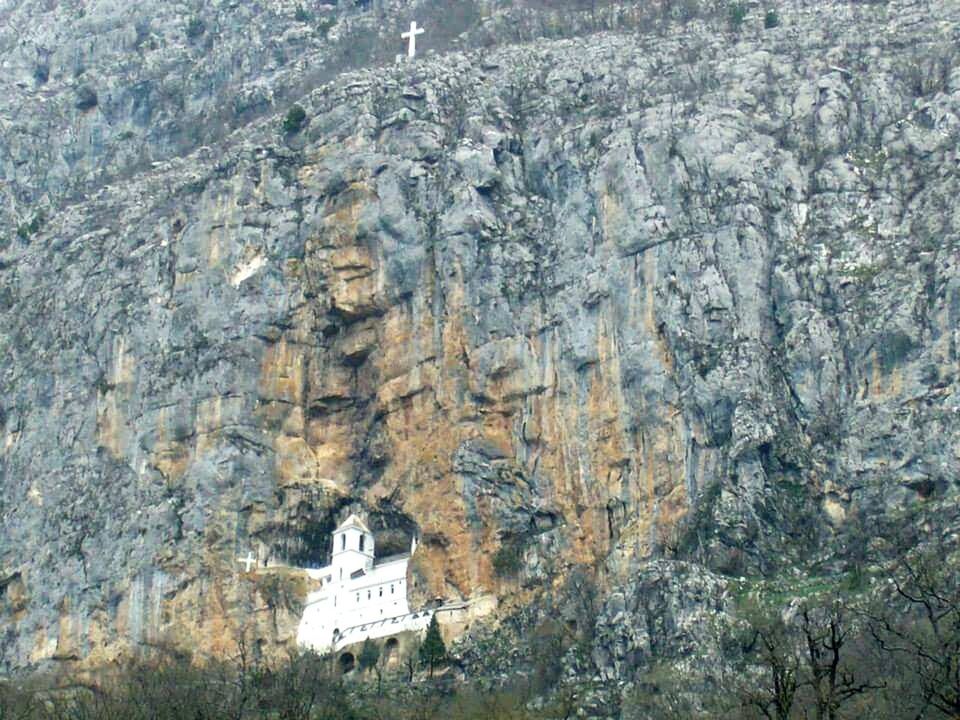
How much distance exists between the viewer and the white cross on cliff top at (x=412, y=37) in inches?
3850

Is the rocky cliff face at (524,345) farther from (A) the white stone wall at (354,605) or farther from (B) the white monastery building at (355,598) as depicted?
(A) the white stone wall at (354,605)

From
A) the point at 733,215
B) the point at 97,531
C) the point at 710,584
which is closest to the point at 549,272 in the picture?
the point at 733,215

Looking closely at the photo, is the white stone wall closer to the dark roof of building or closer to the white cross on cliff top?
the dark roof of building

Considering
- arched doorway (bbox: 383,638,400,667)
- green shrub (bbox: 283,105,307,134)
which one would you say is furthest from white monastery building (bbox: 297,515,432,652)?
green shrub (bbox: 283,105,307,134)

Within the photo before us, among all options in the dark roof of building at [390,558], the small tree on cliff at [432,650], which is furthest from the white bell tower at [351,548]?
the small tree on cliff at [432,650]

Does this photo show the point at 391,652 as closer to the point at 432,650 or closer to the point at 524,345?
the point at 432,650

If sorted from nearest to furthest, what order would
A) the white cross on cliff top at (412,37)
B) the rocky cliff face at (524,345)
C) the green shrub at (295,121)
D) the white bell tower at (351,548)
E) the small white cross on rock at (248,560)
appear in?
the rocky cliff face at (524,345)
the small white cross on rock at (248,560)
the white bell tower at (351,548)
the green shrub at (295,121)
the white cross on cliff top at (412,37)

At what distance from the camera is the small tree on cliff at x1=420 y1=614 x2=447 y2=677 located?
230 feet

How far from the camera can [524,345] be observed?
7631cm

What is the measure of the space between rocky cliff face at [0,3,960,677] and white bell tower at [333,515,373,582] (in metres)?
1.12

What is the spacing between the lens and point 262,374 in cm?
8069

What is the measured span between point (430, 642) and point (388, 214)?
2171cm

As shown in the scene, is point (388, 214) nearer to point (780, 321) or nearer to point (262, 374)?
point (262, 374)

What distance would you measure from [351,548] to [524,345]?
11959 millimetres
